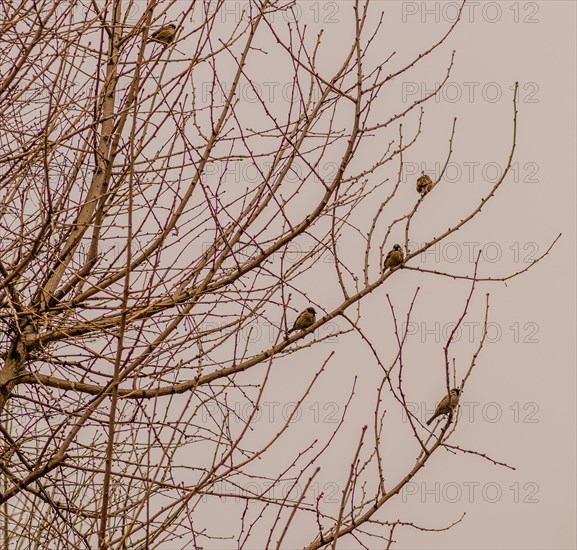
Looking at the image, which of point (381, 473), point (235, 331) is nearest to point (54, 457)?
point (235, 331)

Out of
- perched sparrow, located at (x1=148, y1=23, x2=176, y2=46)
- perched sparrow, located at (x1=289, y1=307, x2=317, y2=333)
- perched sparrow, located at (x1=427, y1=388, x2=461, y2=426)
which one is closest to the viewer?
perched sparrow, located at (x1=427, y1=388, x2=461, y2=426)

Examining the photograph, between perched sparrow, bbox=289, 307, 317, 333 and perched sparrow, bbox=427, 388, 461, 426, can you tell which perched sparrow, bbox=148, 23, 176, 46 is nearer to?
perched sparrow, bbox=289, 307, 317, 333

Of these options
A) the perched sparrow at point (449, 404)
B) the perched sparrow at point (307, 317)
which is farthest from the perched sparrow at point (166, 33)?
the perched sparrow at point (449, 404)

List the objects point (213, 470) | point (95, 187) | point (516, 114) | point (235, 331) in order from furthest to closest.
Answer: point (95, 187)
point (235, 331)
point (516, 114)
point (213, 470)

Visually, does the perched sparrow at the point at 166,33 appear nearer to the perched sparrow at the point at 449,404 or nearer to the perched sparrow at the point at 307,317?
the perched sparrow at the point at 307,317

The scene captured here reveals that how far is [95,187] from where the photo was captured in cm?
498

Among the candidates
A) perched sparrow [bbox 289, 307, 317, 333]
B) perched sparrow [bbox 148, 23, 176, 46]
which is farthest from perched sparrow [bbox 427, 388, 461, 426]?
perched sparrow [bbox 148, 23, 176, 46]

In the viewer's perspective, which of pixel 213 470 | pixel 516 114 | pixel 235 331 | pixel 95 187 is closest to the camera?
pixel 213 470

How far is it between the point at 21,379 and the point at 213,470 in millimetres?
1592

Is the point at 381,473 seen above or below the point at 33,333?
below

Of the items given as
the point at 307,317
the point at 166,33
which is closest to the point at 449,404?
the point at 307,317

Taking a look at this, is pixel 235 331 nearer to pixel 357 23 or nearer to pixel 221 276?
pixel 221 276

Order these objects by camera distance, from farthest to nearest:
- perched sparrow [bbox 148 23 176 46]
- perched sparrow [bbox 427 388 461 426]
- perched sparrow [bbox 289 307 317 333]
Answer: perched sparrow [bbox 289 307 317 333] → perched sparrow [bbox 148 23 176 46] → perched sparrow [bbox 427 388 461 426]

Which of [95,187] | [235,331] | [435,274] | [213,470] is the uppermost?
[95,187]
